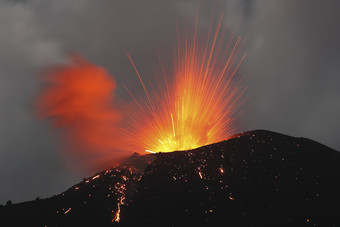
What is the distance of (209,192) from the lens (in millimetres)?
20250

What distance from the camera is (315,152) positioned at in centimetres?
2578

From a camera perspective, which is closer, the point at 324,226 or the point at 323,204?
the point at 324,226

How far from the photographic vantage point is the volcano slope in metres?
18.1

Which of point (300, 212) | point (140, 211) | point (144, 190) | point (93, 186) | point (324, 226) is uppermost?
point (93, 186)

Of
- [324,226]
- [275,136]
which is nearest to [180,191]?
[324,226]

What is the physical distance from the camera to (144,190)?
20812 millimetres

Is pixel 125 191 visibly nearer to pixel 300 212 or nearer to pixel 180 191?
pixel 180 191

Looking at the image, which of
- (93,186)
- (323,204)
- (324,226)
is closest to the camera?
(324,226)

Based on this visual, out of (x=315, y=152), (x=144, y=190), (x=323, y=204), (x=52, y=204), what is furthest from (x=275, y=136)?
(x=52, y=204)

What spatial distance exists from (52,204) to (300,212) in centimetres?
1783

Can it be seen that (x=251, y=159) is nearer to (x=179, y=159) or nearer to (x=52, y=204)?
(x=179, y=159)

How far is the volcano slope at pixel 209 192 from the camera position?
59.4ft

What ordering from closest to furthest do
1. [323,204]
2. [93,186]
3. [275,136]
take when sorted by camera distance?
[323,204]
[93,186]
[275,136]

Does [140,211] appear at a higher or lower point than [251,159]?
lower
